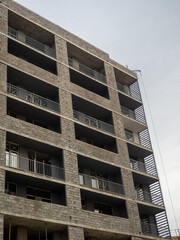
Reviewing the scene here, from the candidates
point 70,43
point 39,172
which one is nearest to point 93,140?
point 39,172

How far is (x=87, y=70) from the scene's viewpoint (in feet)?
137

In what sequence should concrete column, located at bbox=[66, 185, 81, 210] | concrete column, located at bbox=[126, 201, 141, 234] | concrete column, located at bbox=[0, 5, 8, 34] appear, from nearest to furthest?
concrete column, located at bbox=[66, 185, 81, 210]
concrete column, located at bbox=[126, 201, 141, 234]
concrete column, located at bbox=[0, 5, 8, 34]

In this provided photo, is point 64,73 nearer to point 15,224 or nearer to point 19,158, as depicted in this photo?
point 19,158

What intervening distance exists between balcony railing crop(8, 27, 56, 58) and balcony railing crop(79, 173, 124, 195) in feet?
41.2

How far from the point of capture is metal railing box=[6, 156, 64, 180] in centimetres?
2957

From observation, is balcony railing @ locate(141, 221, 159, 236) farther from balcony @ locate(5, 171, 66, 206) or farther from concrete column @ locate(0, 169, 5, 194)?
concrete column @ locate(0, 169, 5, 194)

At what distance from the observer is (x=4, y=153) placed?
89.7 feet

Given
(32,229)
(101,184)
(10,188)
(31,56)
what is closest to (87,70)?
(31,56)

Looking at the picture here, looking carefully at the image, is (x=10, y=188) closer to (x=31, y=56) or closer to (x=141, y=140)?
(x=31, y=56)

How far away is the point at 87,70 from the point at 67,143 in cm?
1243

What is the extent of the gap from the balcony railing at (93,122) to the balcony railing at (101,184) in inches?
207

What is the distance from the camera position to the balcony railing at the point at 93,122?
36719 mm

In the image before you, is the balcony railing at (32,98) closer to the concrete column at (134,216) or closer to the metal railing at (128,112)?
the metal railing at (128,112)

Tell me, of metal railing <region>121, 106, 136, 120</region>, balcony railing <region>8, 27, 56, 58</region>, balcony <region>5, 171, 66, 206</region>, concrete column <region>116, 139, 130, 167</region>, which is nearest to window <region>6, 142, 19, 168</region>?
balcony <region>5, 171, 66, 206</region>
